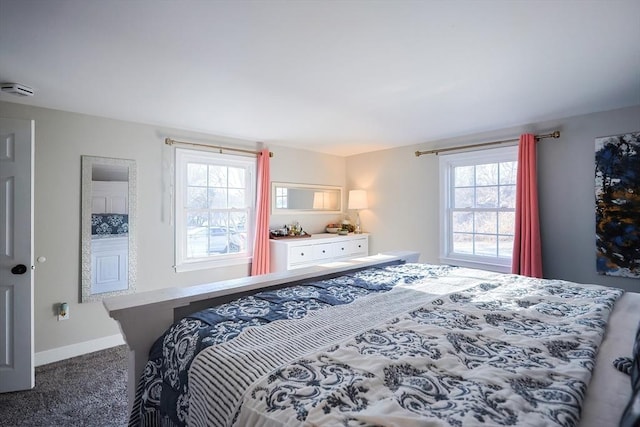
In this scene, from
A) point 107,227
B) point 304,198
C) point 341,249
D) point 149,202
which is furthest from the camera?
point 304,198

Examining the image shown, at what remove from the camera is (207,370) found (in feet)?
3.22

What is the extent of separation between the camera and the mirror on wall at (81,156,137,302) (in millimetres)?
3021

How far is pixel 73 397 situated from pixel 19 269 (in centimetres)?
101

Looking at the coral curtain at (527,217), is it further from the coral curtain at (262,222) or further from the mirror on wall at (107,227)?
the mirror on wall at (107,227)

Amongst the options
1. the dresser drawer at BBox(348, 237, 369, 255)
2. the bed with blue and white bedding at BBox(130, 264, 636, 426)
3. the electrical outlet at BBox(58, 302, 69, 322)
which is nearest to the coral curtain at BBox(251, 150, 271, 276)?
the dresser drawer at BBox(348, 237, 369, 255)

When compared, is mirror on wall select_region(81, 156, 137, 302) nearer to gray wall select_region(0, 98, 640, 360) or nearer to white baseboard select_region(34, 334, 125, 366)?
gray wall select_region(0, 98, 640, 360)

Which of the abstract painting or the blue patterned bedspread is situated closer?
the blue patterned bedspread

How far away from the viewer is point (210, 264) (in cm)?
386

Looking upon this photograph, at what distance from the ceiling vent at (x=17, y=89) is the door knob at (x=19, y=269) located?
4.25ft

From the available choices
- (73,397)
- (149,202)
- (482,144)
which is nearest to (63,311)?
(73,397)

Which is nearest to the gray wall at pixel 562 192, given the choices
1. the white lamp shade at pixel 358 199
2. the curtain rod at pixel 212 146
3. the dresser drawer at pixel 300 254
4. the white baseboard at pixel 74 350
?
the white lamp shade at pixel 358 199

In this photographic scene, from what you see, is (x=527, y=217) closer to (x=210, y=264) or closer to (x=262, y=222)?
(x=262, y=222)

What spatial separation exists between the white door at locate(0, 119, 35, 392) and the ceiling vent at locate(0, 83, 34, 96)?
23cm

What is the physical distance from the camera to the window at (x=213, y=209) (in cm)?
365
